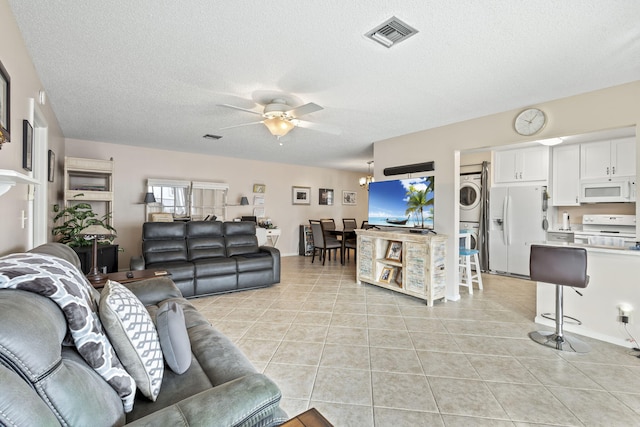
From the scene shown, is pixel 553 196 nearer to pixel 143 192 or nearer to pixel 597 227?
pixel 597 227

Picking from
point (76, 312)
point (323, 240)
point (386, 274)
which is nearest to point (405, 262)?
point (386, 274)

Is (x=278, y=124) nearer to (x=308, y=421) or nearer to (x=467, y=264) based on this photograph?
(x=308, y=421)

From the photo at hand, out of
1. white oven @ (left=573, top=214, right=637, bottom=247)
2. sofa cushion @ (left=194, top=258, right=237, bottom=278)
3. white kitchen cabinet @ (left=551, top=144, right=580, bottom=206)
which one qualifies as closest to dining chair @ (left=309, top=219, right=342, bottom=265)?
sofa cushion @ (left=194, top=258, right=237, bottom=278)

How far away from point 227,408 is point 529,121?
3.80 meters

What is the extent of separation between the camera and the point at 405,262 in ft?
12.7

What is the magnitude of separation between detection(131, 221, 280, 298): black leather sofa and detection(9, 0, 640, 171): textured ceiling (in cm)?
160

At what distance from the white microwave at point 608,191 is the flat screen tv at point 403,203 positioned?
2724 millimetres

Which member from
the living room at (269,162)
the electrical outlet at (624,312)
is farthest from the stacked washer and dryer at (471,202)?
the electrical outlet at (624,312)

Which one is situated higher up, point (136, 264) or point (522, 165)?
point (522, 165)

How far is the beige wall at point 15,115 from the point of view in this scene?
1.70 metres

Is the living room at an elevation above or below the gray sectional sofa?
above

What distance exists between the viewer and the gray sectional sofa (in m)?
0.62

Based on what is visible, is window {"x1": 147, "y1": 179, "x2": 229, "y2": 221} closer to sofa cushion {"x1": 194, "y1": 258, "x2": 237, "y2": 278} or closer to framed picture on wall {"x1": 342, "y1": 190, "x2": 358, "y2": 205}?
sofa cushion {"x1": 194, "y1": 258, "x2": 237, "y2": 278}

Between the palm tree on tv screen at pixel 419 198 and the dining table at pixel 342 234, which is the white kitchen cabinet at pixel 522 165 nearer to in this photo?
the palm tree on tv screen at pixel 419 198
